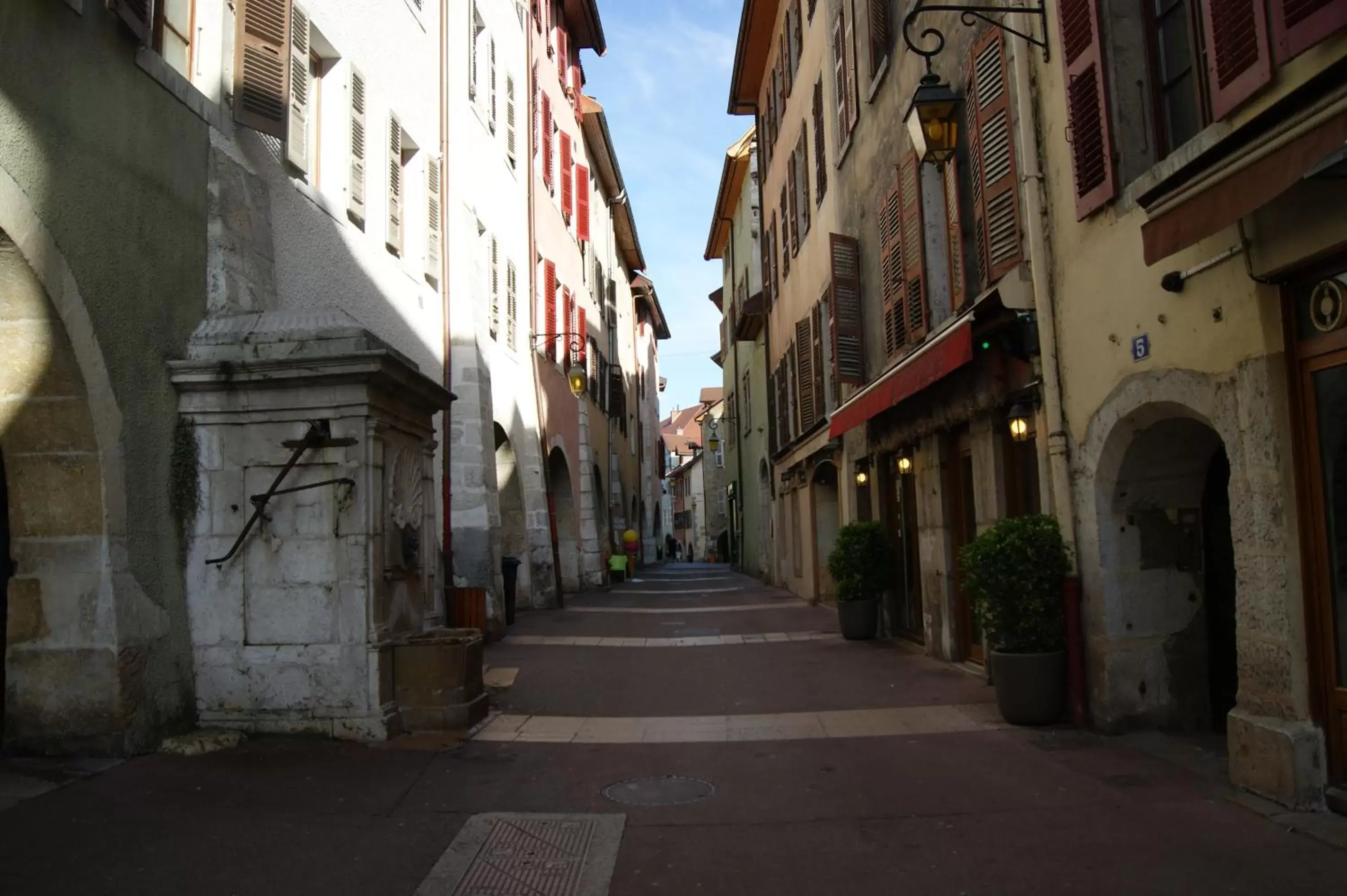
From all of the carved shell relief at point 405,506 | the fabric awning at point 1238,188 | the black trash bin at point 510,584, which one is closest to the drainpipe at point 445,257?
the black trash bin at point 510,584

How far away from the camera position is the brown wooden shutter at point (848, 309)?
45.5 ft

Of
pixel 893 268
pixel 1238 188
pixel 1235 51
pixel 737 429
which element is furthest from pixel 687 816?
pixel 737 429

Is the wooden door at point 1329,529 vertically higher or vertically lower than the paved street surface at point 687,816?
higher

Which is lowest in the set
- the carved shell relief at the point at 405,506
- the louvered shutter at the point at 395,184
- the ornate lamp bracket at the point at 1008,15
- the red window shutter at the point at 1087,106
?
the carved shell relief at the point at 405,506

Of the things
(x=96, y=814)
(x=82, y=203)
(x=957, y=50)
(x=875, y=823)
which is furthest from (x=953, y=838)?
(x=957, y=50)

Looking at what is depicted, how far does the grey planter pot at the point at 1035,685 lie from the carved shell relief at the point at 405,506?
4352mm

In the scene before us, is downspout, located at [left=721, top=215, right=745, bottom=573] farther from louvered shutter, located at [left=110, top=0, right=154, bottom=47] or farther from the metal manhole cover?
the metal manhole cover

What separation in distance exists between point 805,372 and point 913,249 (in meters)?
7.45

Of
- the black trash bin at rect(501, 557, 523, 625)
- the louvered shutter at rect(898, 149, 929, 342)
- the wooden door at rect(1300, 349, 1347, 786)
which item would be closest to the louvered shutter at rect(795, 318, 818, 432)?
the black trash bin at rect(501, 557, 523, 625)

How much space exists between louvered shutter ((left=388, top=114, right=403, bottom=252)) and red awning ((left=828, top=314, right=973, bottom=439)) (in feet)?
18.2

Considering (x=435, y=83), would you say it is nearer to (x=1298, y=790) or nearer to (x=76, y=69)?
(x=76, y=69)

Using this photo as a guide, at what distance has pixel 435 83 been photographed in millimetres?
13516

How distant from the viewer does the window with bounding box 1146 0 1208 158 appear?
19.9 ft

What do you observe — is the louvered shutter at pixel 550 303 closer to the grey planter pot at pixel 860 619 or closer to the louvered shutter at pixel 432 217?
the louvered shutter at pixel 432 217
